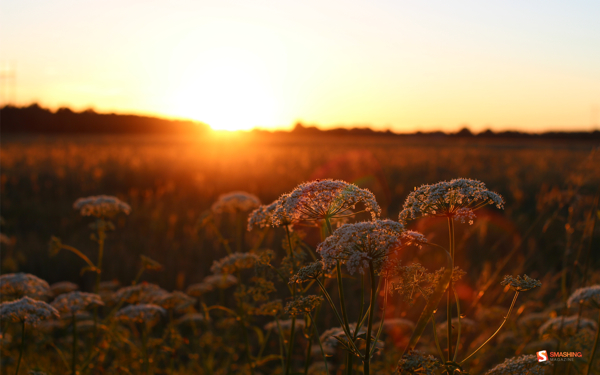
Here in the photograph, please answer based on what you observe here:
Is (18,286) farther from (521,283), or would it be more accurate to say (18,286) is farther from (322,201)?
(521,283)

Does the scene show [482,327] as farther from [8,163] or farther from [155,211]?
[8,163]

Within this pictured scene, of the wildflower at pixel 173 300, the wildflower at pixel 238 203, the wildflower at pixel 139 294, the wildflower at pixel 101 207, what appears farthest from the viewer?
the wildflower at pixel 238 203

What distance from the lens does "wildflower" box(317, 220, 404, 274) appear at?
147 cm

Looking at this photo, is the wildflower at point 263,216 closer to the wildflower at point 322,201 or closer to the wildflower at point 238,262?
the wildflower at point 322,201

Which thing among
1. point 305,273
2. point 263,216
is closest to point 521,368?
point 305,273

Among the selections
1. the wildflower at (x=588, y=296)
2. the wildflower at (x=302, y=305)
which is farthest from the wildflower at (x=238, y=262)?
the wildflower at (x=588, y=296)

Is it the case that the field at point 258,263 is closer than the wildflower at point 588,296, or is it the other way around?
the wildflower at point 588,296

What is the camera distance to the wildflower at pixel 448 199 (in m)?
1.69

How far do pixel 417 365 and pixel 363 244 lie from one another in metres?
0.51

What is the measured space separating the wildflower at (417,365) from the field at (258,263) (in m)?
0.10

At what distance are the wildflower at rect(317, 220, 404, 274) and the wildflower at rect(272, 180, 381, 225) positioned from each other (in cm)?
20

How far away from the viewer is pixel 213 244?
9133mm

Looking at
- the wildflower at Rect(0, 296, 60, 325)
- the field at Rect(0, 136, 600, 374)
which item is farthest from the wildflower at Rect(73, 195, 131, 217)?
the wildflower at Rect(0, 296, 60, 325)

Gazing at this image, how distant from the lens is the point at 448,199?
1664mm
